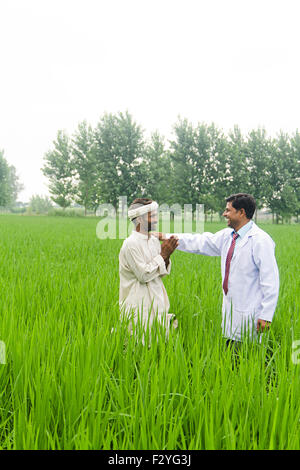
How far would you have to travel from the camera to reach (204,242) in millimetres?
3061

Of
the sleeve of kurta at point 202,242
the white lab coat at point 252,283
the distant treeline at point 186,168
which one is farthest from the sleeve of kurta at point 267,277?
the distant treeline at point 186,168

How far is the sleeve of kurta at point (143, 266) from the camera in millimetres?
2512

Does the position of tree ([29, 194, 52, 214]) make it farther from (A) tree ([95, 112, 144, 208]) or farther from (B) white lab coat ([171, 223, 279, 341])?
(B) white lab coat ([171, 223, 279, 341])

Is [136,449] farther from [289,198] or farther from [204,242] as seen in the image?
[289,198]

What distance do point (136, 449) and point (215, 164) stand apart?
40891 millimetres

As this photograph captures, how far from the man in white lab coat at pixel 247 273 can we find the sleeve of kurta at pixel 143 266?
58cm

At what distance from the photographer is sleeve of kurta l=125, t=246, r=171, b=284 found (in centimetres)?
251

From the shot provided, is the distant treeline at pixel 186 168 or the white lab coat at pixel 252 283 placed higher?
the distant treeline at pixel 186 168

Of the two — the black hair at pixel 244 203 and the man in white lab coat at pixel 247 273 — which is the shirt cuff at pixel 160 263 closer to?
the man in white lab coat at pixel 247 273

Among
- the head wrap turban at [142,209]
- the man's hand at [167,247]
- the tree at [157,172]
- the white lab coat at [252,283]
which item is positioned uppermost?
the tree at [157,172]

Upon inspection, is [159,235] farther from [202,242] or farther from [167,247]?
[202,242]

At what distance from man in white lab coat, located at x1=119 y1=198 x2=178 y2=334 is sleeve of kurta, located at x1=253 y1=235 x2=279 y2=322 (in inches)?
26.5

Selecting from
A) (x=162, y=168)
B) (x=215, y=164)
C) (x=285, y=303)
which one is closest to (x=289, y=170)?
(x=215, y=164)

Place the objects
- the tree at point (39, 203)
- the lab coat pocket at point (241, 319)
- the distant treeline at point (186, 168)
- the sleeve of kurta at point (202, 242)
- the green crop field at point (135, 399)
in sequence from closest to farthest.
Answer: the green crop field at point (135, 399) < the lab coat pocket at point (241, 319) < the sleeve of kurta at point (202, 242) < the distant treeline at point (186, 168) < the tree at point (39, 203)
